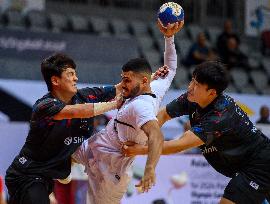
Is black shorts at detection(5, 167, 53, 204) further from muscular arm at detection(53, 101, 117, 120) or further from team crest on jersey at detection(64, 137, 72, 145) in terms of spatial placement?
muscular arm at detection(53, 101, 117, 120)

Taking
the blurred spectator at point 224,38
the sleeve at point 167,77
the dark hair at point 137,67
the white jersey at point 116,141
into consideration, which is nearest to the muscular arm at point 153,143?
the white jersey at point 116,141

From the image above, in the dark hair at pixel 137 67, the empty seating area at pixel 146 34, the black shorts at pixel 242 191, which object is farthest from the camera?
the empty seating area at pixel 146 34

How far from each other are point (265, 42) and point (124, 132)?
990 centimetres

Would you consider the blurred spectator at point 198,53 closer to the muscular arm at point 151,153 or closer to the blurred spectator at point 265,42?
the blurred spectator at point 265,42

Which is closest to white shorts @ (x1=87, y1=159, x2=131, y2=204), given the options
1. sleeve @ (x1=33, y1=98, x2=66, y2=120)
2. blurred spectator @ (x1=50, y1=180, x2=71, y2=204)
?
sleeve @ (x1=33, y1=98, x2=66, y2=120)

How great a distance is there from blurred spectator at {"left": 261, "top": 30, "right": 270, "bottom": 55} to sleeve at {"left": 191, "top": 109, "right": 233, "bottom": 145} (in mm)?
9577

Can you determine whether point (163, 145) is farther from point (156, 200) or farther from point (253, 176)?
point (156, 200)

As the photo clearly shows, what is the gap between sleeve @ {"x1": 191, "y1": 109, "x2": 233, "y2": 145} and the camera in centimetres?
523

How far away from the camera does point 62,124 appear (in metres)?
5.35

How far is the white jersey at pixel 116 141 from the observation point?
5.17 m

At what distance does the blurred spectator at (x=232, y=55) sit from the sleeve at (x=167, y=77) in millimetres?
7722

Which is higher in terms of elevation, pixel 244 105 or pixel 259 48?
pixel 259 48

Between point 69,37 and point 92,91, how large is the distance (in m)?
5.50

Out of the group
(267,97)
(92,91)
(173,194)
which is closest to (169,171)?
(173,194)
